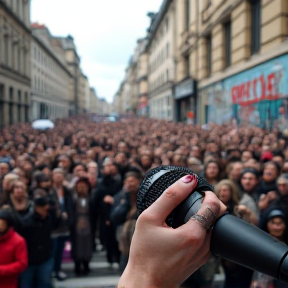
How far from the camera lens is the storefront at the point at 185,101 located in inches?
1141

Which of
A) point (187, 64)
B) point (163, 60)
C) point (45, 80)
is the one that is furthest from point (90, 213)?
point (45, 80)

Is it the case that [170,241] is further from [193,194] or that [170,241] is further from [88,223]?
[88,223]

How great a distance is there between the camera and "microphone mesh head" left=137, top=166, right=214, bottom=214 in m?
1.22

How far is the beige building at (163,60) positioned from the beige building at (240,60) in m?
10.3

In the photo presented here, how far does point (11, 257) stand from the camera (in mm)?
4578

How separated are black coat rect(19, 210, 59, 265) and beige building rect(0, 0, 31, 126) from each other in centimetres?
2990

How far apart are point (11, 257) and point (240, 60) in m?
15.7

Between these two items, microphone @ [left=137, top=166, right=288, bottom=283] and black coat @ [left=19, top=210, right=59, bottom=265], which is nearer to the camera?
microphone @ [left=137, top=166, right=288, bottom=283]

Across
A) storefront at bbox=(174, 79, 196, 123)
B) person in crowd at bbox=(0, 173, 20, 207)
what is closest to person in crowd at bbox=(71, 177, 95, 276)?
Result: person in crowd at bbox=(0, 173, 20, 207)

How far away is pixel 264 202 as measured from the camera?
5070mm

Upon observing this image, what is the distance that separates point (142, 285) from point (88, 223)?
5.45m

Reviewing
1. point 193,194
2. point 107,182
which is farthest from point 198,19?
point 193,194

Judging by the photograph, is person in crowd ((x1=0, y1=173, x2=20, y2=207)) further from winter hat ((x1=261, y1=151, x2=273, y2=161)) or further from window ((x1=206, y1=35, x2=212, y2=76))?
window ((x1=206, y1=35, x2=212, y2=76))

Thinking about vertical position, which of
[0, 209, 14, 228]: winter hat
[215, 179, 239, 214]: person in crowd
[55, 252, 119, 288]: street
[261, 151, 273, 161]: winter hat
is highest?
[261, 151, 273, 161]: winter hat
